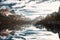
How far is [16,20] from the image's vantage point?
1.62 meters

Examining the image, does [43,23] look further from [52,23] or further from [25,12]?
[25,12]

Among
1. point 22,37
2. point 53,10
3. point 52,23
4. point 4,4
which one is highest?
point 4,4

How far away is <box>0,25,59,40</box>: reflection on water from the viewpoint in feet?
5.16

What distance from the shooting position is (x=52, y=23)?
1574mm

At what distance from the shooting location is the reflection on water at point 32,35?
157 cm

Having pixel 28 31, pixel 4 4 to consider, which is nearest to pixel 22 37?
pixel 28 31

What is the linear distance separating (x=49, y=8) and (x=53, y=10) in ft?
0.14

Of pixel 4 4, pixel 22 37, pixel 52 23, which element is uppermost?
pixel 4 4

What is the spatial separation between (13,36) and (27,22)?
19 centimetres

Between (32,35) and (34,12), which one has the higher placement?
(34,12)

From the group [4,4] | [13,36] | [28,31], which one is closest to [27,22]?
[28,31]

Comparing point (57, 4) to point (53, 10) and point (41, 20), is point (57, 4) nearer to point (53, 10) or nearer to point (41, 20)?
point (53, 10)

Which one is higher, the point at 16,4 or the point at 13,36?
the point at 16,4

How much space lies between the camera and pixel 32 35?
1.59m
